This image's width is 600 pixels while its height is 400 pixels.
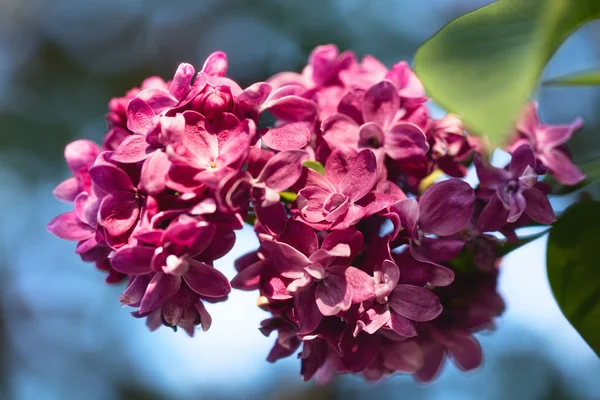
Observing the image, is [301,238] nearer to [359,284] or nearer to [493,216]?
[359,284]

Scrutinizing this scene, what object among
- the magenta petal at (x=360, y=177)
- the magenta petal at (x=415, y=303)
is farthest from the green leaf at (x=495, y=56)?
the magenta petal at (x=415, y=303)

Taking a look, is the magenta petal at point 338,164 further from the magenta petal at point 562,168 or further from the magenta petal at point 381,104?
the magenta petal at point 562,168

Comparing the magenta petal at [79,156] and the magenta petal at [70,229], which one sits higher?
the magenta petal at [79,156]

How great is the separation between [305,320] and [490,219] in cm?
23

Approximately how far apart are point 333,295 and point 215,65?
0.30m

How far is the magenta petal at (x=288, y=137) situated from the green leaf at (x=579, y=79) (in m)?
0.28

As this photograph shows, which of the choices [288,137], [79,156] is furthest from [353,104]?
[79,156]

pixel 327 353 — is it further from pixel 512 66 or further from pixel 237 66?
pixel 237 66

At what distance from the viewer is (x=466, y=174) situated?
88cm

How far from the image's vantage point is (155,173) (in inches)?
27.5

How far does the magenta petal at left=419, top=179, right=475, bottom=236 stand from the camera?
2.53 feet

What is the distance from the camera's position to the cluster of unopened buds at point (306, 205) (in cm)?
71

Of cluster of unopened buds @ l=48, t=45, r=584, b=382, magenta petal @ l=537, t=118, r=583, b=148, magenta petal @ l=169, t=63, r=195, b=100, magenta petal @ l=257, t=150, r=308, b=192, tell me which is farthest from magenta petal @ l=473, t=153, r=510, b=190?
magenta petal @ l=169, t=63, r=195, b=100

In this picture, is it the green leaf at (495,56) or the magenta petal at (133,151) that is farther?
the magenta petal at (133,151)
